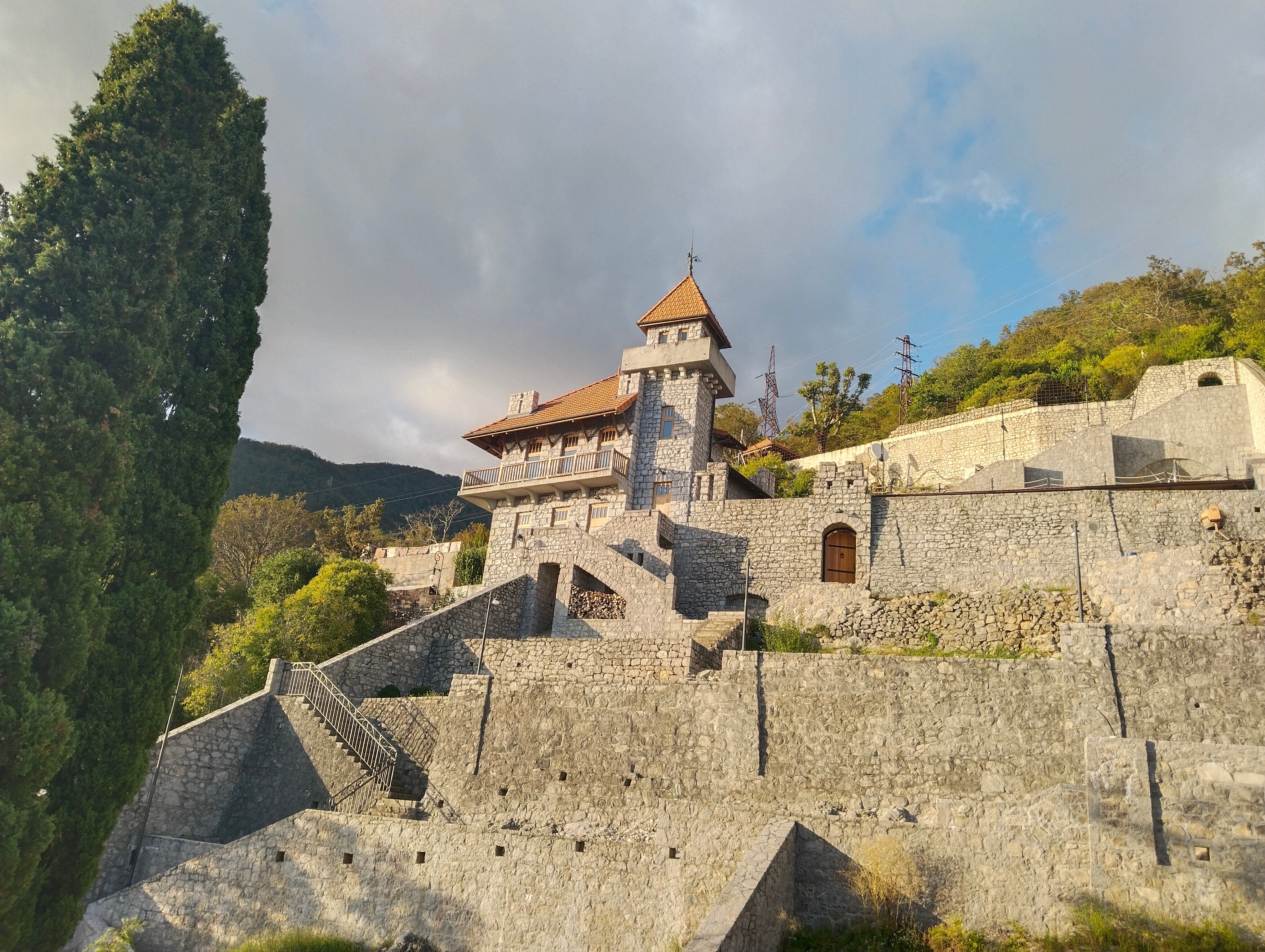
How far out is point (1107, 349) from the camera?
3997 centimetres

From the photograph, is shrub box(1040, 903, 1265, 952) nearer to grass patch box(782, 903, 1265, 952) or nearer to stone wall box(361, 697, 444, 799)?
grass patch box(782, 903, 1265, 952)

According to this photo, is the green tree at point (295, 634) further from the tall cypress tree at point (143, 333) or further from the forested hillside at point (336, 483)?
the forested hillside at point (336, 483)

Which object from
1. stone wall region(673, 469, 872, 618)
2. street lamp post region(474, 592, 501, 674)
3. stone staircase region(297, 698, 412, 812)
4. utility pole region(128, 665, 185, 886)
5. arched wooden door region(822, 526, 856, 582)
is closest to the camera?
utility pole region(128, 665, 185, 886)

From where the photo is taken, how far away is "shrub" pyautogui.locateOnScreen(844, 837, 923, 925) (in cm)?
1088

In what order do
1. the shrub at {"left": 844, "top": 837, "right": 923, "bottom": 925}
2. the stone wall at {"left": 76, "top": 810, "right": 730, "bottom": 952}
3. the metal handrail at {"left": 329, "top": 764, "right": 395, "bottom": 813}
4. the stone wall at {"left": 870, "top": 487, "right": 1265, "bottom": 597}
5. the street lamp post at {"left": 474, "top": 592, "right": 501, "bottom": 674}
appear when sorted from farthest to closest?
the street lamp post at {"left": 474, "top": 592, "right": 501, "bottom": 674} < the stone wall at {"left": 870, "top": 487, "right": 1265, "bottom": 597} < the metal handrail at {"left": 329, "top": 764, "right": 395, "bottom": 813} < the stone wall at {"left": 76, "top": 810, "right": 730, "bottom": 952} < the shrub at {"left": 844, "top": 837, "right": 923, "bottom": 925}

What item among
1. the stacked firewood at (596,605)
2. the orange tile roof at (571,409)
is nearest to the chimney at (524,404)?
the orange tile roof at (571,409)

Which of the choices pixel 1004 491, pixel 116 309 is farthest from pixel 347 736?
pixel 1004 491

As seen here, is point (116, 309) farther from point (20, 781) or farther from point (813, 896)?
point (813, 896)

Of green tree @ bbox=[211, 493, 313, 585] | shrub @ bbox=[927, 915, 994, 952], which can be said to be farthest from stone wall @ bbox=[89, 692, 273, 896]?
green tree @ bbox=[211, 493, 313, 585]

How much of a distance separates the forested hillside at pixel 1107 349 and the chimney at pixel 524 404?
17.9 m

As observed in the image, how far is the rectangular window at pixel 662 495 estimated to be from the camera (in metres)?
27.7

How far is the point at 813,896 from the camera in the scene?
11.4m

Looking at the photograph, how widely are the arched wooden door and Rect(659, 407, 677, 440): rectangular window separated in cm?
712

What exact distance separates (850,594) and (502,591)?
9.96 meters
